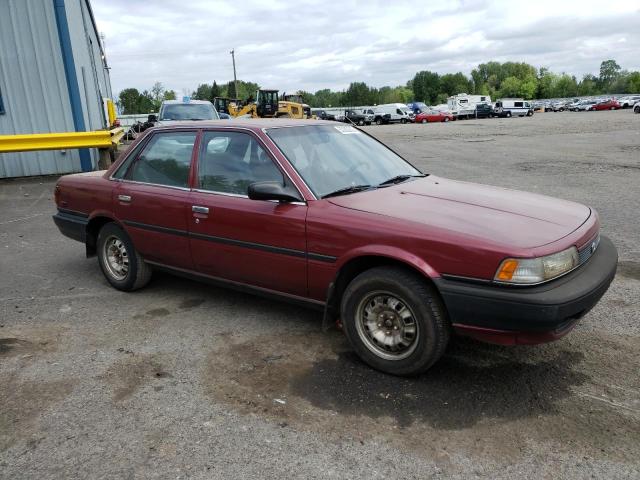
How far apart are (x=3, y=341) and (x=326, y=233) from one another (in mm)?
2651

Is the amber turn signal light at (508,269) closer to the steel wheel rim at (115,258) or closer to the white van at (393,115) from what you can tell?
the steel wheel rim at (115,258)

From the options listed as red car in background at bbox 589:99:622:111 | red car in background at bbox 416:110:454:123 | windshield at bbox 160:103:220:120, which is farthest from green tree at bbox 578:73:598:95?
windshield at bbox 160:103:220:120

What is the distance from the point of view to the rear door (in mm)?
4383

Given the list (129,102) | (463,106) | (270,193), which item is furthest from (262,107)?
(129,102)

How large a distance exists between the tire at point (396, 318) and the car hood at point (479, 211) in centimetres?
38

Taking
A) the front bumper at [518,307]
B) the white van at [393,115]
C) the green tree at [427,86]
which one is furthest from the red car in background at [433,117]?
the green tree at [427,86]

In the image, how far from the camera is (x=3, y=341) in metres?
4.02

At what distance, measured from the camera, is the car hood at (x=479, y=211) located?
3.06 metres

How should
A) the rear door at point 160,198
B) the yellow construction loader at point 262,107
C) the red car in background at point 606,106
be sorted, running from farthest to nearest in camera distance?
the red car in background at point 606,106 < the yellow construction loader at point 262,107 < the rear door at point 160,198

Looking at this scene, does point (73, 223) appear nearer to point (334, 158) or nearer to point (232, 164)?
point (232, 164)

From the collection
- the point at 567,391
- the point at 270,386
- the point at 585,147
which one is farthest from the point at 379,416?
the point at 585,147

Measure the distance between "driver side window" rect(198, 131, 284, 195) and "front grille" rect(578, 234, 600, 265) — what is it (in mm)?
2031

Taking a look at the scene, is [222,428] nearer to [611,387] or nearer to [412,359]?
[412,359]

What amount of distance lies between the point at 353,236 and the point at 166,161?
2.10 meters
